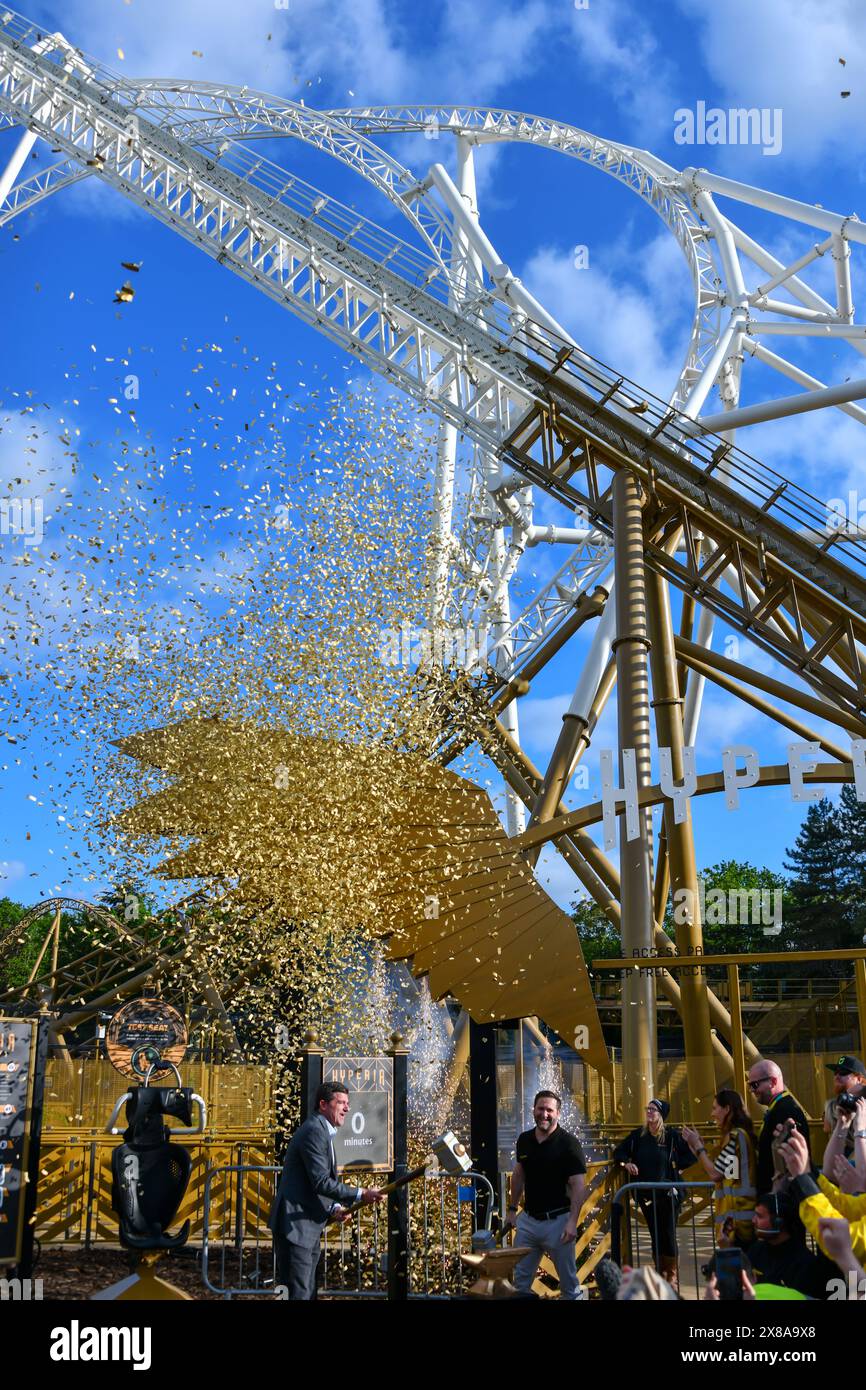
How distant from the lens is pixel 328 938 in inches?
390

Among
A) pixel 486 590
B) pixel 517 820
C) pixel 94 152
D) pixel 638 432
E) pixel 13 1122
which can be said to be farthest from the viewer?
pixel 517 820

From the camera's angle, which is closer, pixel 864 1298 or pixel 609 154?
pixel 864 1298

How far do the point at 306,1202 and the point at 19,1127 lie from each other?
6.47 feet

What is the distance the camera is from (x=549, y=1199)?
6715 mm

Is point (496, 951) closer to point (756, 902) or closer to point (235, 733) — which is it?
point (235, 733)

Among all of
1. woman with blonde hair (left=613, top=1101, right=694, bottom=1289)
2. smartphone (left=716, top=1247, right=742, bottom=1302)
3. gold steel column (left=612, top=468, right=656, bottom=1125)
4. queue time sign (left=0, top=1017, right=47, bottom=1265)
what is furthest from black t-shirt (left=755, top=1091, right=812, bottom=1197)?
queue time sign (left=0, top=1017, right=47, bottom=1265)

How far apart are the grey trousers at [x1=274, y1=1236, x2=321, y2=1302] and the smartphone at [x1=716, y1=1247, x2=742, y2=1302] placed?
2.97 meters

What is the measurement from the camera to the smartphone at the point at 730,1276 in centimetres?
Result: 397

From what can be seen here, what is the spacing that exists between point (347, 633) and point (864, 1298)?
7.73 metres

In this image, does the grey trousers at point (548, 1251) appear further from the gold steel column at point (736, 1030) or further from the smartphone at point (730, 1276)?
the gold steel column at point (736, 1030)

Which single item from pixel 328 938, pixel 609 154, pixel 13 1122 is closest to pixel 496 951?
pixel 328 938

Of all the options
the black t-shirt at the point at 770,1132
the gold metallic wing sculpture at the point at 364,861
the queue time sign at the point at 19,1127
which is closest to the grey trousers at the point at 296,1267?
the queue time sign at the point at 19,1127

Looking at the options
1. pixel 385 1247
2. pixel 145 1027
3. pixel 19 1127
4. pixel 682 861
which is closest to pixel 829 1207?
pixel 19 1127

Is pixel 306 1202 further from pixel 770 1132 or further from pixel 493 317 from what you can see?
pixel 493 317
